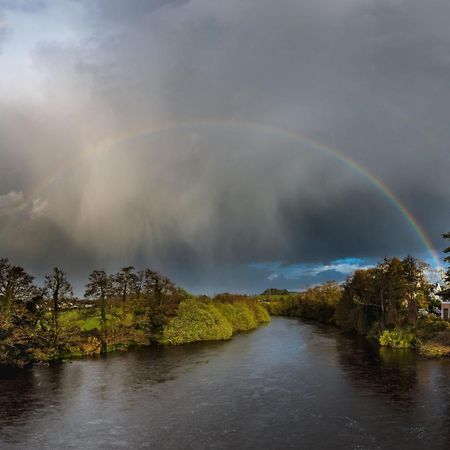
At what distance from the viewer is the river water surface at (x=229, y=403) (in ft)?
95.8

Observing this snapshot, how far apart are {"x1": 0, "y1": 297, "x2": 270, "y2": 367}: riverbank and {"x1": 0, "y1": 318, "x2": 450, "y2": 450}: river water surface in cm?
380

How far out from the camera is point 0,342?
164 feet

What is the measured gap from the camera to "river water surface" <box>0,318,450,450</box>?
1150 inches

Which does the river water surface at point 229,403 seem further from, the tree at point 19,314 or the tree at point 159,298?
the tree at point 159,298

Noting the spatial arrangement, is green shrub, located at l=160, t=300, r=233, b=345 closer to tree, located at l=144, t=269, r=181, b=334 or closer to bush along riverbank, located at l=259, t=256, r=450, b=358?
tree, located at l=144, t=269, r=181, b=334

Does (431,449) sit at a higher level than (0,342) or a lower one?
lower

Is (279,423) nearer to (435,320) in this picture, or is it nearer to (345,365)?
(345,365)

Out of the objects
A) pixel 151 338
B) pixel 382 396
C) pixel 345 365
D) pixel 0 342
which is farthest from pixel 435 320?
pixel 0 342

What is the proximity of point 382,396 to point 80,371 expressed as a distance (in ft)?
104

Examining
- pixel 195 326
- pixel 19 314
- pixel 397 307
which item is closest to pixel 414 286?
pixel 397 307

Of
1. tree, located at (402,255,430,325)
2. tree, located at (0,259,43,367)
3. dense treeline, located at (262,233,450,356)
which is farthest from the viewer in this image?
tree, located at (402,255,430,325)

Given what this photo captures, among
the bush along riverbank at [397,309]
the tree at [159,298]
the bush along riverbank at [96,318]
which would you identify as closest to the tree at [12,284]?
the bush along riverbank at [96,318]

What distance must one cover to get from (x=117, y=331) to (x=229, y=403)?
36.6m

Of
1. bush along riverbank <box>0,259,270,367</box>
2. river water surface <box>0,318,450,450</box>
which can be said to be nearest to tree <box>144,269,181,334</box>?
bush along riverbank <box>0,259,270,367</box>
